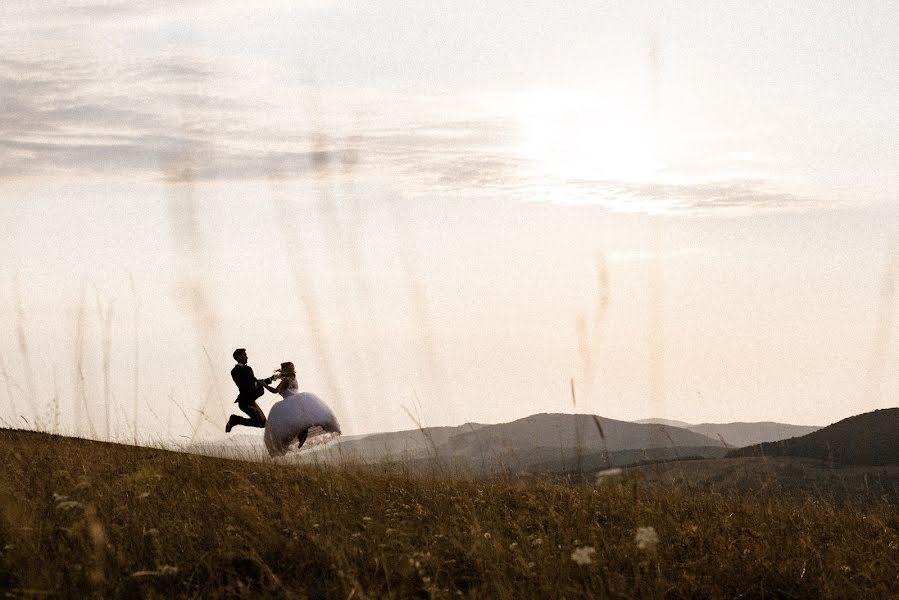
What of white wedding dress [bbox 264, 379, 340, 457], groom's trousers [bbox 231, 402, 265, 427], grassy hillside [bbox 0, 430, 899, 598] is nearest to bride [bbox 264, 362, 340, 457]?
white wedding dress [bbox 264, 379, 340, 457]

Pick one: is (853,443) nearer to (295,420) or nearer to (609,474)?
(295,420)

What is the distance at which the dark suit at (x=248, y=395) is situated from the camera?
1236 centimetres

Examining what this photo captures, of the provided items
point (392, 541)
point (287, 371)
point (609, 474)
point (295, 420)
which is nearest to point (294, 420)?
point (295, 420)

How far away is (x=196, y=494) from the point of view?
6422 mm

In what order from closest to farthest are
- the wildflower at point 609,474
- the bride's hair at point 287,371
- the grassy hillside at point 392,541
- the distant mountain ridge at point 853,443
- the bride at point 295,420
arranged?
the wildflower at point 609,474, the grassy hillside at point 392,541, the bride at point 295,420, the bride's hair at point 287,371, the distant mountain ridge at point 853,443

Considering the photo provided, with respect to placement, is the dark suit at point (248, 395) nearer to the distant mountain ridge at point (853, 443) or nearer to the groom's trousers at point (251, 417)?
the groom's trousers at point (251, 417)

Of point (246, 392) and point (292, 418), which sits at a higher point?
point (246, 392)

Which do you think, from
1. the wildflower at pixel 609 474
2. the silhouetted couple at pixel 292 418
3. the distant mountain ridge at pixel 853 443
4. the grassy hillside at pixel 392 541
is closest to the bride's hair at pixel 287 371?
the silhouetted couple at pixel 292 418

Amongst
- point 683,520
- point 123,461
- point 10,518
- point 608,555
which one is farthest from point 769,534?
point 123,461

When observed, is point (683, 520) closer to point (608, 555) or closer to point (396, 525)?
point (608, 555)

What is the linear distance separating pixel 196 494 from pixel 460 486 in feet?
7.82

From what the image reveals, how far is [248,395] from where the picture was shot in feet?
40.6

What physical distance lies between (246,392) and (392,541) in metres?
7.85

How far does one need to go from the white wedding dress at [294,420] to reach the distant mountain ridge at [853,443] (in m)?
11.3
